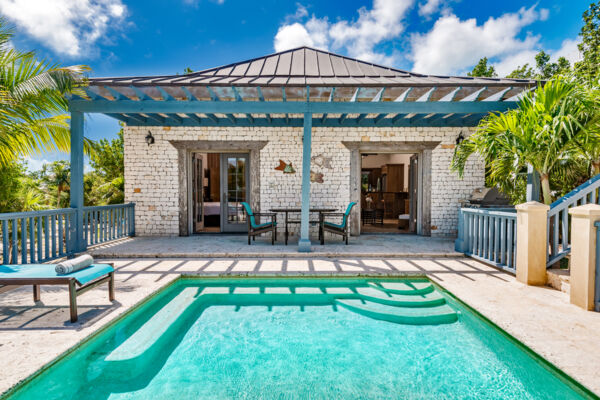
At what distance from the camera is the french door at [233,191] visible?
6910mm

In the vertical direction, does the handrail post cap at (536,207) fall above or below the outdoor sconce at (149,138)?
below

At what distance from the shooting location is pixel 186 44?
10.8m

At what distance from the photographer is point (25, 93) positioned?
341 cm

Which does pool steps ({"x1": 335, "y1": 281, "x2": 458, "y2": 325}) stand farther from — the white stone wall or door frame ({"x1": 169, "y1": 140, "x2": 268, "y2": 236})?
door frame ({"x1": 169, "y1": 140, "x2": 268, "y2": 236})

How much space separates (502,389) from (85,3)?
859 cm

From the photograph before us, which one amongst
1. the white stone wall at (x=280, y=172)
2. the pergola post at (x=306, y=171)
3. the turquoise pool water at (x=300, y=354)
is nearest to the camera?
the turquoise pool water at (x=300, y=354)

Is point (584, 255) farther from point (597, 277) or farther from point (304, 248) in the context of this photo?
point (304, 248)

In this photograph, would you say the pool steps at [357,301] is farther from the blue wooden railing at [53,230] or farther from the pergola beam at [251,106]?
the pergola beam at [251,106]

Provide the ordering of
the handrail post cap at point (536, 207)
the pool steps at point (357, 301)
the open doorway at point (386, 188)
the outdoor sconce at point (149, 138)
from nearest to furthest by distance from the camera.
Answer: the pool steps at point (357, 301), the handrail post cap at point (536, 207), the outdoor sconce at point (149, 138), the open doorway at point (386, 188)

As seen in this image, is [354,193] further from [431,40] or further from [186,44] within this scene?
[186,44]

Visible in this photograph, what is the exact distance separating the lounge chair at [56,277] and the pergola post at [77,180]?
218cm

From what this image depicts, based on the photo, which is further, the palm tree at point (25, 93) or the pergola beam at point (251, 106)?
the pergola beam at point (251, 106)

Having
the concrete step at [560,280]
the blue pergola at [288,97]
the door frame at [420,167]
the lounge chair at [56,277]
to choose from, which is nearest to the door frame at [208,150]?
the blue pergola at [288,97]

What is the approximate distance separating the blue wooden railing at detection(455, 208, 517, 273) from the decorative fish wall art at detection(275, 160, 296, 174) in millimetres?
3618
